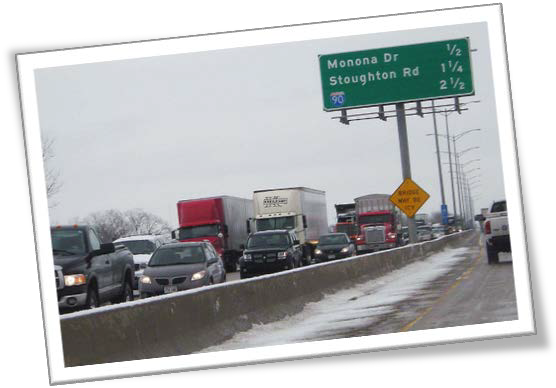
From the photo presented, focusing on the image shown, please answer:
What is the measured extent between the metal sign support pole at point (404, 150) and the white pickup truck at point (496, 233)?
1116 centimetres

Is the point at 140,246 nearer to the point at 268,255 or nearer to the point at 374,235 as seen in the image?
the point at 268,255

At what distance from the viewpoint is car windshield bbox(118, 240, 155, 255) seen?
35.2m

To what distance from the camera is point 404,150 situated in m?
44.4

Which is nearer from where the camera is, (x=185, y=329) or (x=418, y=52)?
(x=185, y=329)

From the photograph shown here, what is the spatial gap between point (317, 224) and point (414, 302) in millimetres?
35852

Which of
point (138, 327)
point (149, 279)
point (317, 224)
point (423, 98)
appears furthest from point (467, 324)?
point (317, 224)

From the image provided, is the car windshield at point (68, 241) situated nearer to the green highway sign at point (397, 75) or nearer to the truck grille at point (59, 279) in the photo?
the truck grille at point (59, 279)

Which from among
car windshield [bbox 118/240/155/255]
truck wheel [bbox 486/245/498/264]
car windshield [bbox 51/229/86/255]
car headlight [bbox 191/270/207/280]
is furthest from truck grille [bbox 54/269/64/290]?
truck wheel [bbox 486/245/498/264]

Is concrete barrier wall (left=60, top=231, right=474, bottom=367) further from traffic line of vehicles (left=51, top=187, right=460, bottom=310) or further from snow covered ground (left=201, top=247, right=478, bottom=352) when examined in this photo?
traffic line of vehicles (left=51, top=187, right=460, bottom=310)

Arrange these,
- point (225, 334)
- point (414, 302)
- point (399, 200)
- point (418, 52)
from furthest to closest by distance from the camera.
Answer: point (418, 52) < point (399, 200) < point (414, 302) < point (225, 334)

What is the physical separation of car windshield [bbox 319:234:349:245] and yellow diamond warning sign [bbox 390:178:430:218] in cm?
986

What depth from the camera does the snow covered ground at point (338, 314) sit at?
16203 millimetres

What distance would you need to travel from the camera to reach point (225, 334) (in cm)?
1602

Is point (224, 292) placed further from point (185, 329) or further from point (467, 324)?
point (467, 324)
